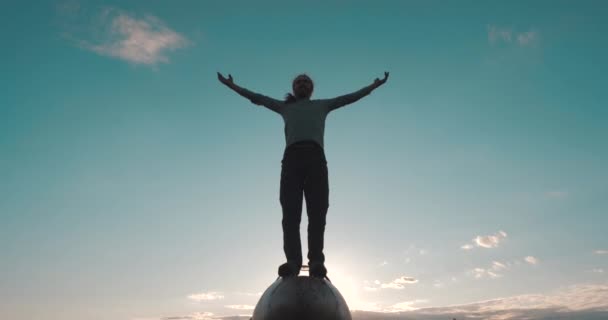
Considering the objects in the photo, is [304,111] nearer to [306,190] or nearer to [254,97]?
[254,97]

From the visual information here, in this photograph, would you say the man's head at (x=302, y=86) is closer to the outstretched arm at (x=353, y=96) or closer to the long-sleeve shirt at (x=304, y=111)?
the long-sleeve shirt at (x=304, y=111)

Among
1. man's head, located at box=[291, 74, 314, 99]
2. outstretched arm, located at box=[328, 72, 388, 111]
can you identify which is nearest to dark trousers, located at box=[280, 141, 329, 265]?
outstretched arm, located at box=[328, 72, 388, 111]

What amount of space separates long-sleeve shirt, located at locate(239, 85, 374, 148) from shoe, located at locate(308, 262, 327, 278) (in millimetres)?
1969

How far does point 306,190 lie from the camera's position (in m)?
8.20

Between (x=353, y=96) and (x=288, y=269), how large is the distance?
332 centimetres

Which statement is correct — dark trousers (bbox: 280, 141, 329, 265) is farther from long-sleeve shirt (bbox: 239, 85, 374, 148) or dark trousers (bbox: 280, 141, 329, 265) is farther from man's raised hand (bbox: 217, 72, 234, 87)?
man's raised hand (bbox: 217, 72, 234, 87)

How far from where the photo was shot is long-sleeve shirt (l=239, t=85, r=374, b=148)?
26.8 ft

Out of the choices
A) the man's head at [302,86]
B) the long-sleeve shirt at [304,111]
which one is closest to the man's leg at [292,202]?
the long-sleeve shirt at [304,111]

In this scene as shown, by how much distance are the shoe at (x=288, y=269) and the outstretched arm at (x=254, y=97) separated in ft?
9.10

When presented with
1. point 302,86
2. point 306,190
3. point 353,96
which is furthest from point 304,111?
point 306,190

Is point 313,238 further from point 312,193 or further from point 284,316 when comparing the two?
point 284,316

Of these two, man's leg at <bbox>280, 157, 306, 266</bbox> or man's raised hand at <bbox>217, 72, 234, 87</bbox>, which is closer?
man's leg at <bbox>280, 157, 306, 266</bbox>

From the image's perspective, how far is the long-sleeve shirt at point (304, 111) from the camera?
8172mm

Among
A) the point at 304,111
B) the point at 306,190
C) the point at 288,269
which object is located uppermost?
the point at 304,111
